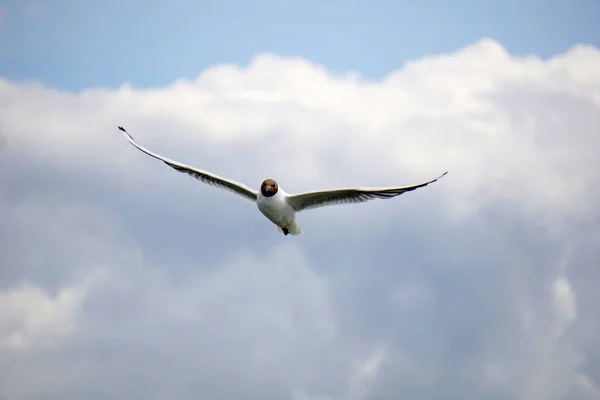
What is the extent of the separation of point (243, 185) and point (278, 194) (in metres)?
2.49

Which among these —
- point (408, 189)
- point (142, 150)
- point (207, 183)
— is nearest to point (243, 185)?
point (207, 183)

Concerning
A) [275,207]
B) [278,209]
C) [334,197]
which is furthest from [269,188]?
[334,197]

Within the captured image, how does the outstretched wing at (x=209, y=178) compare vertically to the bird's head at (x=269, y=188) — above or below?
above

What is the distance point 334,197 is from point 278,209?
2396mm

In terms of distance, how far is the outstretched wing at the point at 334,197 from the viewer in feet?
131

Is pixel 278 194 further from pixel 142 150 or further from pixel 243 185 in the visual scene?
pixel 142 150

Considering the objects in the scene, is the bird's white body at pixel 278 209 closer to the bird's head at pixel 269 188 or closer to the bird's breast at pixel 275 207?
the bird's breast at pixel 275 207

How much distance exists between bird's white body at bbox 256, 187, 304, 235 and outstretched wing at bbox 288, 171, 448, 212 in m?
0.32

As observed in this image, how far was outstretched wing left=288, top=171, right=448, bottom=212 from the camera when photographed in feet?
131

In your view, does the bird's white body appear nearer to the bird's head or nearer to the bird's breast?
the bird's breast

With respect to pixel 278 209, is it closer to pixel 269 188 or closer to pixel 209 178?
pixel 269 188

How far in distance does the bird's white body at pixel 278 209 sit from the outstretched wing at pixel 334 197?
315 mm

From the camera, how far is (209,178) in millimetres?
44531

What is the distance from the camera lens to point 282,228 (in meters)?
43.0
